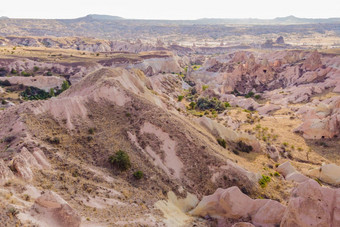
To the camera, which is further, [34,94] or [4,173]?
[34,94]

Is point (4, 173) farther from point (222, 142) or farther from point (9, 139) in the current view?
point (222, 142)

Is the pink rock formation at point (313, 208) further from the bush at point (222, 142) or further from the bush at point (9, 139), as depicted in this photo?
the bush at point (9, 139)

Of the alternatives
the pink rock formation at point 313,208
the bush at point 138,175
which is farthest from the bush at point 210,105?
the pink rock formation at point 313,208

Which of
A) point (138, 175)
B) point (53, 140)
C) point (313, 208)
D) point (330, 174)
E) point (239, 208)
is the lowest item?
point (330, 174)

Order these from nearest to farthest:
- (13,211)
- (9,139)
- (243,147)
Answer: (13,211)
(9,139)
(243,147)

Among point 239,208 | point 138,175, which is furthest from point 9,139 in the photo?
point 239,208

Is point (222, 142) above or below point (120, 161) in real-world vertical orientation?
below

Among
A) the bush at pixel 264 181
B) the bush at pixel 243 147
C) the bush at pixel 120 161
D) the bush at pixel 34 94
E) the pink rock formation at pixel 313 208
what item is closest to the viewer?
the pink rock formation at pixel 313 208

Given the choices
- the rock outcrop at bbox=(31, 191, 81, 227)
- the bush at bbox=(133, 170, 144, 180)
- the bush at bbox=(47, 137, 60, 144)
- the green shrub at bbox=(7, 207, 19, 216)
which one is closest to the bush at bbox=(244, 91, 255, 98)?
the bush at bbox=(133, 170, 144, 180)

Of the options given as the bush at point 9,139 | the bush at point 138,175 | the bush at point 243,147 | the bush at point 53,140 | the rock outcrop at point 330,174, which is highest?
the bush at point 9,139

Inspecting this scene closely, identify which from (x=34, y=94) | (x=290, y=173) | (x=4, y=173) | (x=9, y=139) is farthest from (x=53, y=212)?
(x=34, y=94)

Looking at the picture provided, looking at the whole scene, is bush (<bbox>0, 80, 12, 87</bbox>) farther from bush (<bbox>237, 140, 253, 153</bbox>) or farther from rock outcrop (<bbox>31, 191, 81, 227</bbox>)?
rock outcrop (<bbox>31, 191, 81, 227</bbox>)

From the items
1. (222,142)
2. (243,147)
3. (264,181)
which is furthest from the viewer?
(243,147)
